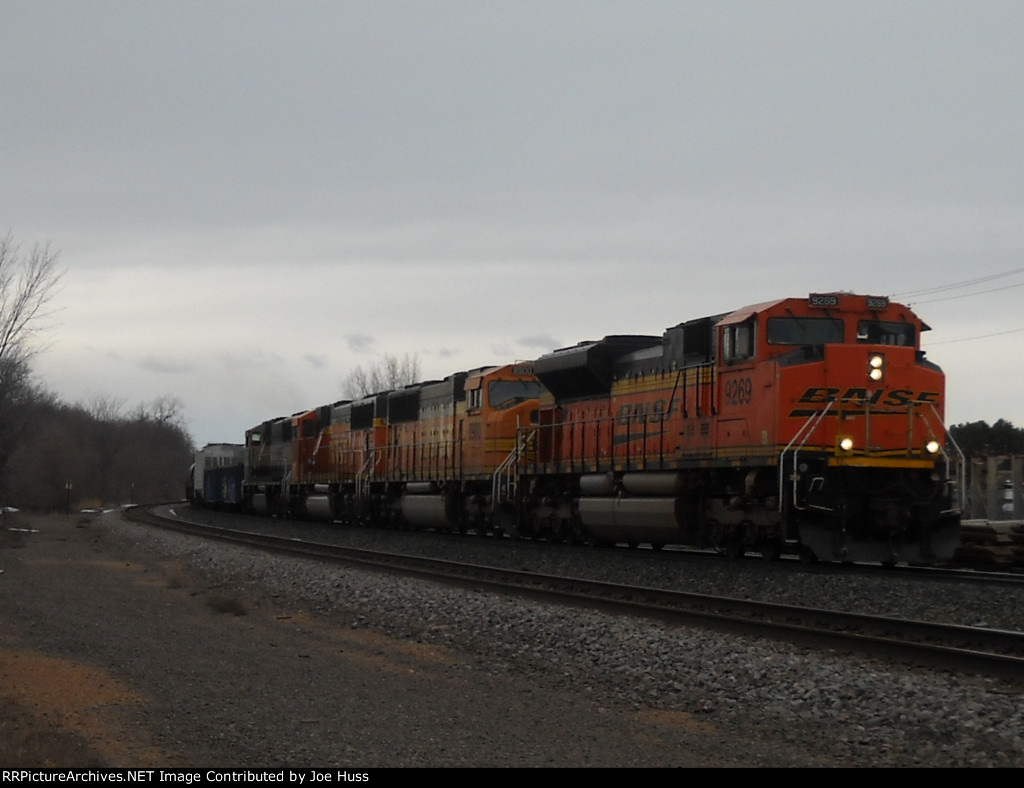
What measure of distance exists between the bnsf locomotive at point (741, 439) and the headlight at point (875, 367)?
2cm

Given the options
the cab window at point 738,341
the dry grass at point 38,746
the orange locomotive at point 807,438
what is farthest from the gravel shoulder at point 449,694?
the cab window at point 738,341

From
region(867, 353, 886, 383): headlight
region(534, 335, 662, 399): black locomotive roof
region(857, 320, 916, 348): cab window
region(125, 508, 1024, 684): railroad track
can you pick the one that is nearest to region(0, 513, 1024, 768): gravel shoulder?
region(125, 508, 1024, 684): railroad track

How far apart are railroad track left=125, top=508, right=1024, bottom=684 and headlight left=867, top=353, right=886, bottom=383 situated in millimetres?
4520

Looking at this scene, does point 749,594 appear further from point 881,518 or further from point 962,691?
point 962,691

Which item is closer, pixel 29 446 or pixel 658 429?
pixel 658 429

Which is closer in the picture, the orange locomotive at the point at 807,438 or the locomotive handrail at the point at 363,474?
the orange locomotive at the point at 807,438

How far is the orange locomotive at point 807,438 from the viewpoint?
57.8ft

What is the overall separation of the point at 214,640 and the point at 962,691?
310 inches

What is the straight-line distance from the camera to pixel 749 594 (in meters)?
16.7

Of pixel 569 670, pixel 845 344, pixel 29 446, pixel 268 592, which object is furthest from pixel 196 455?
pixel 569 670

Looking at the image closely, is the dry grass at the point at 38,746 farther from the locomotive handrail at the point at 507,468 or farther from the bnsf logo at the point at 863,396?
the locomotive handrail at the point at 507,468

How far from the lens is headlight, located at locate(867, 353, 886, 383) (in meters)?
17.8

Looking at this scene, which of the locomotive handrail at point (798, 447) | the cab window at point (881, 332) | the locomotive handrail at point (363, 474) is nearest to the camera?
the locomotive handrail at point (798, 447)

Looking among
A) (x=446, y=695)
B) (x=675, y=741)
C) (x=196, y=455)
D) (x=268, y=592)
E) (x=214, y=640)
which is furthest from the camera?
(x=196, y=455)
